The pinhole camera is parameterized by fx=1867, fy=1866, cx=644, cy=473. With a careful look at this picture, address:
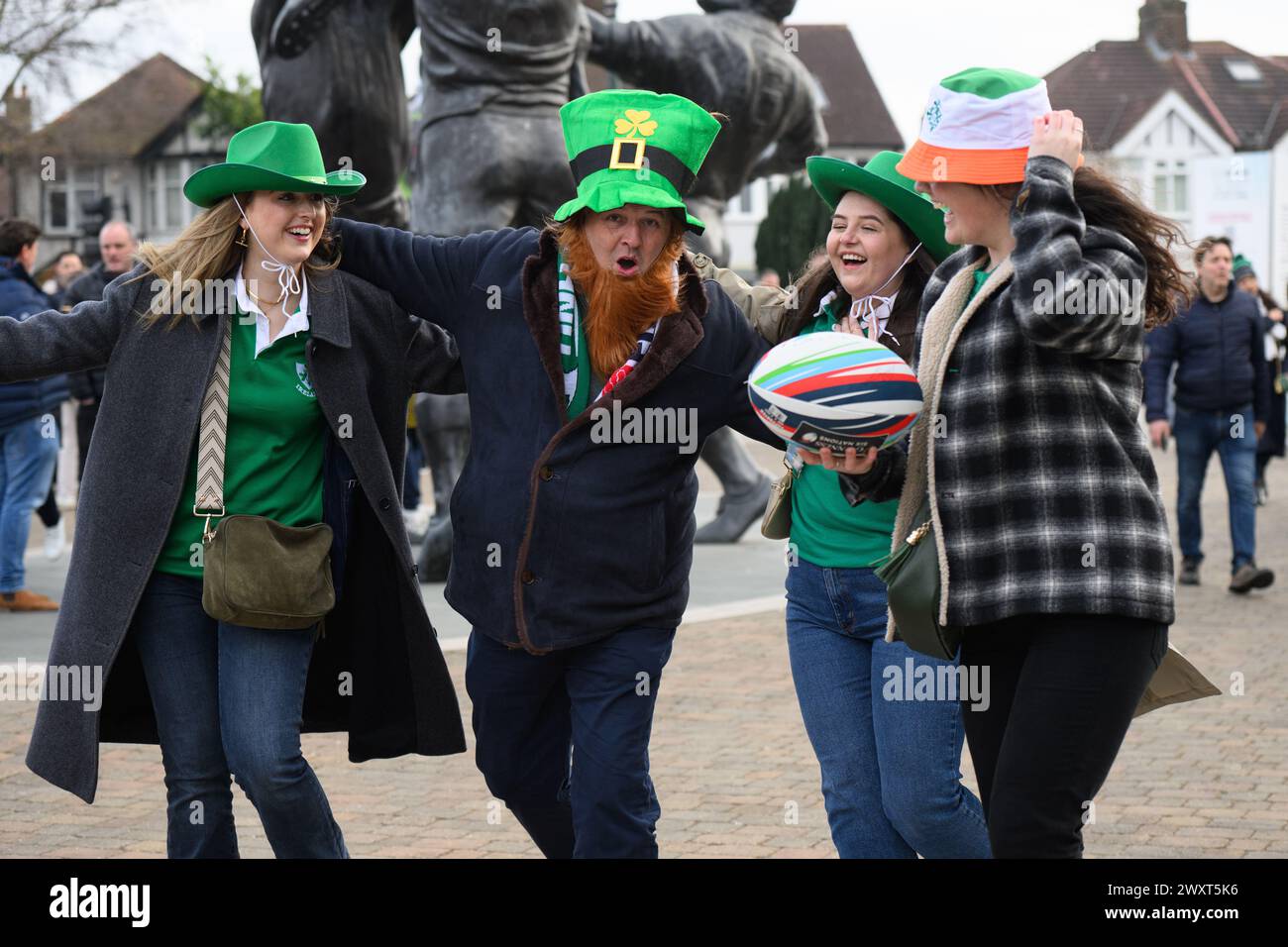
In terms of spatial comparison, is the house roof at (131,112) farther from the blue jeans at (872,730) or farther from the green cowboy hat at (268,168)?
the blue jeans at (872,730)

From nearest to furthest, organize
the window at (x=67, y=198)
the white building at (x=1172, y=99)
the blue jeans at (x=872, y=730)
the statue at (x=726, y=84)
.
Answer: the blue jeans at (x=872, y=730) < the statue at (x=726, y=84) < the white building at (x=1172, y=99) < the window at (x=67, y=198)

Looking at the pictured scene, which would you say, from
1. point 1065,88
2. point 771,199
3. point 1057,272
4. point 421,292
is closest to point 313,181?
point 421,292

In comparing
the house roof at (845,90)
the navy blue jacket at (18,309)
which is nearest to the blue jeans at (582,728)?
the navy blue jacket at (18,309)

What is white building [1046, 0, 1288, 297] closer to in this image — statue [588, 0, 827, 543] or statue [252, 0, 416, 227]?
statue [588, 0, 827, 543]

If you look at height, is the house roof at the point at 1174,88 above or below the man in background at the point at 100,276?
above

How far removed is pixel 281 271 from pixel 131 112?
68.0 m

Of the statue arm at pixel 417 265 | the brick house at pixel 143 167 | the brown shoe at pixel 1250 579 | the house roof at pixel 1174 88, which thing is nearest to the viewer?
the statue arm at pixel 417 265

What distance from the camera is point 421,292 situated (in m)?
4.38

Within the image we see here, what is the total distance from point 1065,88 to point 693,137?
5803 centimetres

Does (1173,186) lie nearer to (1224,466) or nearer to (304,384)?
(1224,466)

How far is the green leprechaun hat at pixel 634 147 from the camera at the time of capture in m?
4.07

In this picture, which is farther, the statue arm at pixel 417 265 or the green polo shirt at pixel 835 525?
the statue arm at pixel 417 265

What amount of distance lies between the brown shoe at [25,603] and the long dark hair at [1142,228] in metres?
7.56

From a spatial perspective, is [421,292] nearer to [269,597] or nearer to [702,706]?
[269,597]
